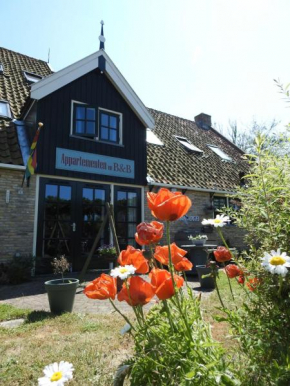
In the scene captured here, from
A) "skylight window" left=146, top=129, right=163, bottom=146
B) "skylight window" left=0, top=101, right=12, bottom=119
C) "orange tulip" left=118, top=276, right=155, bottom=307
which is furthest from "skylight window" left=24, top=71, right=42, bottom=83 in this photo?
"orange tulip" left=118, top=276, right=155, bottom=307

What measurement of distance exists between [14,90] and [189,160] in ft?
26.5

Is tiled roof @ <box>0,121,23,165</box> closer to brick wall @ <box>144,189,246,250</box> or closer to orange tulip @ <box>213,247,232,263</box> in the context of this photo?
brick wall @ <box>144,189,246,250</box>

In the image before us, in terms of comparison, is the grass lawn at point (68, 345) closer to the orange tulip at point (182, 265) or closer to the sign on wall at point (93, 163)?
the orange tulip at point (182, 265)

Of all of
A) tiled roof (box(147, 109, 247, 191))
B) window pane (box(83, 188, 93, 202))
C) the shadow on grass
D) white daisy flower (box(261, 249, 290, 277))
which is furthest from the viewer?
tiled roof (box(147, 109, 247, 191))

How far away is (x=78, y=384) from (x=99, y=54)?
10.7 meters

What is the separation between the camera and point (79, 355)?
2.97 m

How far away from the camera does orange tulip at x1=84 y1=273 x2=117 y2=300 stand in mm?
1477

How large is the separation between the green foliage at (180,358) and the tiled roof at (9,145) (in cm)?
777

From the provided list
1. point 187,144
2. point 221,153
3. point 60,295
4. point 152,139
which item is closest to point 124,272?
point 60,295

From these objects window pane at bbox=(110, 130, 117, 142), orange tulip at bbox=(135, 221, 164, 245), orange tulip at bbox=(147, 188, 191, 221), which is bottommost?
orange tulip at bbox=(135, 221, 164, 245)

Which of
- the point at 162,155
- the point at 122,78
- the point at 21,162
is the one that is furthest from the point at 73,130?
the point at 162,155

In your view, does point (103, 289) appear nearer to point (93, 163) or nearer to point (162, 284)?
point (162, 284)

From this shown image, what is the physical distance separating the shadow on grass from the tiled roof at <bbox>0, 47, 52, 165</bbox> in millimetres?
4894

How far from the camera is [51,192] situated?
892cm
